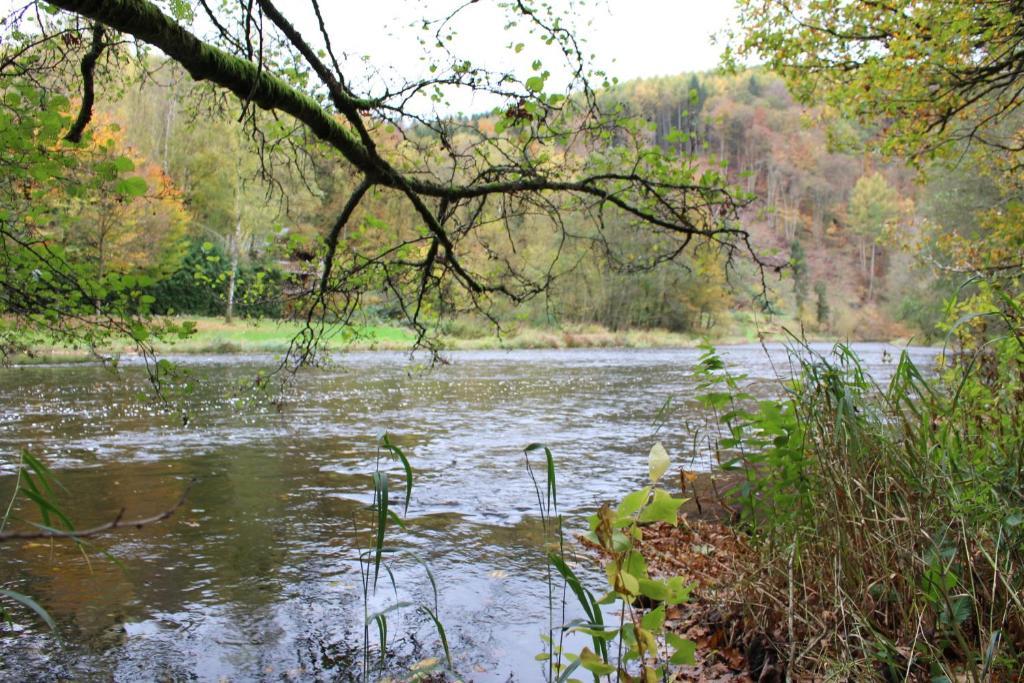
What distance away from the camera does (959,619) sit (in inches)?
100

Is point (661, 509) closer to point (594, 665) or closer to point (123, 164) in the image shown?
point (594, 665)

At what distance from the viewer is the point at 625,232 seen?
98.8ft

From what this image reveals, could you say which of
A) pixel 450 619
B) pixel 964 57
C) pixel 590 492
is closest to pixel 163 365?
pixel 450 619

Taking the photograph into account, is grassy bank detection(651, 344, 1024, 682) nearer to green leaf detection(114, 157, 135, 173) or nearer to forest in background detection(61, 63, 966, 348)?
forest in background detection(61, 63, 966, 348)

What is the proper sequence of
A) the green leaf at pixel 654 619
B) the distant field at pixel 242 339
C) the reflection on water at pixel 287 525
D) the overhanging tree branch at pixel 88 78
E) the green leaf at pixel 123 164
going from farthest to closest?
the distant field at pixel 242 339 → the overhanging tree branch at pixel 88 78 → the reflection on water at pixel 287 525 → the green leaf at pixel 123 164 → the green leaf at pixel 654 619

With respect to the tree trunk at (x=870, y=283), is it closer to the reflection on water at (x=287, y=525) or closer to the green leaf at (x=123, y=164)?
the reflection on water at (x=287, y=525)

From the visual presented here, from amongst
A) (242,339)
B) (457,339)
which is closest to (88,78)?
(242,339)

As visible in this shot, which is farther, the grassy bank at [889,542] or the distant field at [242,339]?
the distant field at [242,339]

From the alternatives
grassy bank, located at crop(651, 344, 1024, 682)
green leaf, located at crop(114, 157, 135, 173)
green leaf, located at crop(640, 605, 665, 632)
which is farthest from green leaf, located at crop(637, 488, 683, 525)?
green leaf, located at crop(114, 157, 135, 173)

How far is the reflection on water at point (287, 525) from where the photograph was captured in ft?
13.4

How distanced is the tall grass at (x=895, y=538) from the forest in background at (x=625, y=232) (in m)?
0.77

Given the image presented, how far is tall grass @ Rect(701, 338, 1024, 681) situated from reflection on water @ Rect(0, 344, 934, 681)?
26.3 inches

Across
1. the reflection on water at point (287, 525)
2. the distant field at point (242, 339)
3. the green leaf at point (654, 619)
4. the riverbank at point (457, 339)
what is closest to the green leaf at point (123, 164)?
the reflection on water at point (287, 525)

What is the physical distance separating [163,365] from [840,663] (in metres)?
3.84
